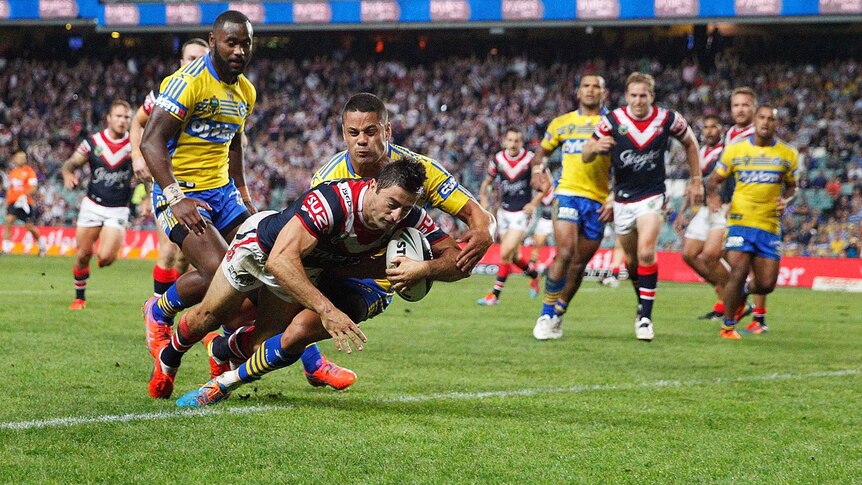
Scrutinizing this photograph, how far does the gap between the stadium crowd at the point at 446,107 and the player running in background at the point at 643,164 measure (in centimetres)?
1464

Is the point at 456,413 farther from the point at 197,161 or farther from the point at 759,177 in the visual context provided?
the point at 759,177

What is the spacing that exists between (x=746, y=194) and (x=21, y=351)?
24.6ft

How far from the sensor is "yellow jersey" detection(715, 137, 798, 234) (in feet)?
38.0

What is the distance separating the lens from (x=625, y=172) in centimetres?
1081

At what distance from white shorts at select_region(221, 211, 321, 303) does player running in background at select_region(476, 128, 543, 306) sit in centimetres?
1019

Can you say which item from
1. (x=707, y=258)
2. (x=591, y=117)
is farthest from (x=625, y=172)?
(x=707, y=258)

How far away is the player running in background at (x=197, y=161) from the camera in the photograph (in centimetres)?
682

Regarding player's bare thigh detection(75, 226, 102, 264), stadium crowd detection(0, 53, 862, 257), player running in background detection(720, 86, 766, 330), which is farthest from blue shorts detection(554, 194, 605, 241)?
stadium crowd detection(0, 53, 862, 257)

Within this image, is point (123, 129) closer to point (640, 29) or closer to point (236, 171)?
point (236, 171)

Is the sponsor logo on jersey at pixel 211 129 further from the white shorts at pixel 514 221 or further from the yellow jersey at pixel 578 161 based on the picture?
the white shorts at pixel 514 221

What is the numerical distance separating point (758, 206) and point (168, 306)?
7.00 m

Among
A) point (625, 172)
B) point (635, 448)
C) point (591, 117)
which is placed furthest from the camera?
point (591, 117)

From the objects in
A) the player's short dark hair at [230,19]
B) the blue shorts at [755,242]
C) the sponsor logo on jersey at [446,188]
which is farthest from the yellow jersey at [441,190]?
the blue shorts at [755,242]

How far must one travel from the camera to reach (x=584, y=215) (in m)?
11.0
